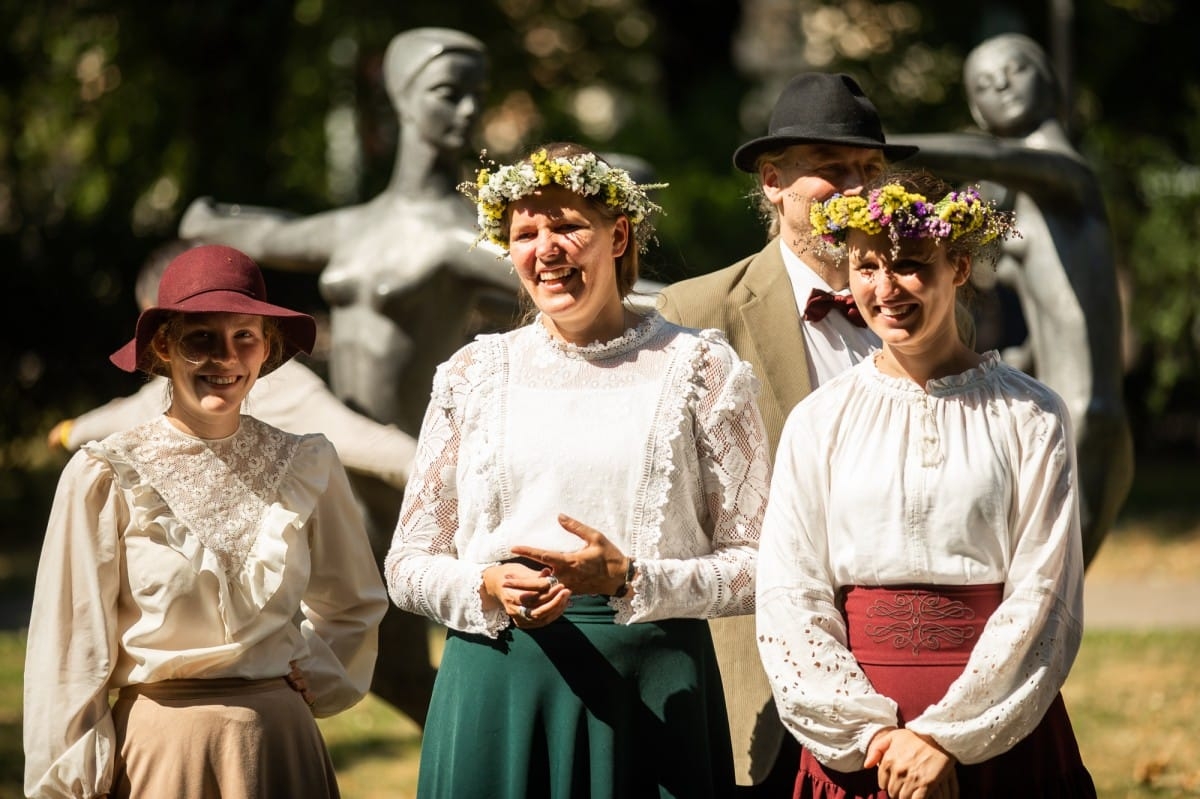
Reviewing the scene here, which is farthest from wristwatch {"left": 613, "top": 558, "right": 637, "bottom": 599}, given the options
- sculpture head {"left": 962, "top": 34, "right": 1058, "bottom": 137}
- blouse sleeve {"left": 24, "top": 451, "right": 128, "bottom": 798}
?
sculpture head {"left": 962, "top": 34, "right": 1058, "bottom": 137}

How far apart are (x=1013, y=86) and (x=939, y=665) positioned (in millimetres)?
4660

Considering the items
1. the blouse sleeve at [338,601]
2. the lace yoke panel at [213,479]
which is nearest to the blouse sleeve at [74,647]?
the lace yoke panel at [213,479]

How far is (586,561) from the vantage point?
3312 mm

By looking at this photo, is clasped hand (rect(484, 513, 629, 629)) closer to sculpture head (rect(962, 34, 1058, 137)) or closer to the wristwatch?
the wristwatch

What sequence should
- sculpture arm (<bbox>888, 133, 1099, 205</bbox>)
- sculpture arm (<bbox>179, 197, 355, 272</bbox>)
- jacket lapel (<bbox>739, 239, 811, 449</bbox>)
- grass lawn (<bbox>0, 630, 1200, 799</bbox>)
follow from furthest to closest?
grass lawn (<bbox>0, 630, 1200, 799</bbox>) → sculpture arm (<bbox>179, 197, 355, 272</bbox>) → sculpture arm (<bbox>888, 133, 1099, 205</bbox>) → jacket lapel (<bbox>739, 239, 811, 449</bbox>)

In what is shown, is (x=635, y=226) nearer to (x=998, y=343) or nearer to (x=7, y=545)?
(x=998, y=343)

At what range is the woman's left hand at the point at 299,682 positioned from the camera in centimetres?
381

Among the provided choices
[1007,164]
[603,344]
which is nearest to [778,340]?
[603,344]

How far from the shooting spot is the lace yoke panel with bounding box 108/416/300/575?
370 cm

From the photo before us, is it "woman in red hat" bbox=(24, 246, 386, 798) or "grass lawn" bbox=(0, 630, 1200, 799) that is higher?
"woman in red hat" bbox=(24, 246, 386, 798)

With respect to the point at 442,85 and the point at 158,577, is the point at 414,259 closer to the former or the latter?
the point at 442,85

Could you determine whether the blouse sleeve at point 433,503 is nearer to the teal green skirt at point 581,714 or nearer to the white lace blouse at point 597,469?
the white lace blouse at point 597,469

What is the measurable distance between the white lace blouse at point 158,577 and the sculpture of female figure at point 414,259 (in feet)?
7.99

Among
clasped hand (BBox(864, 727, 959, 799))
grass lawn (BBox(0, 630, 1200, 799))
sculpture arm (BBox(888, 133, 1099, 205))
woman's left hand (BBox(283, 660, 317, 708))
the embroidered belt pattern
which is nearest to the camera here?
clasped hand (BBox(864, 727, 959, 799))
